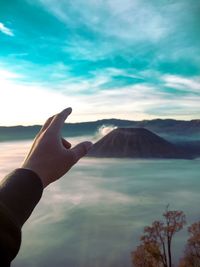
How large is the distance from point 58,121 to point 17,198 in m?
0.93

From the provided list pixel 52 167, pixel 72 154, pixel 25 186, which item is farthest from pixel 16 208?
pixel 72 154

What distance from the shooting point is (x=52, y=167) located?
9.37ft

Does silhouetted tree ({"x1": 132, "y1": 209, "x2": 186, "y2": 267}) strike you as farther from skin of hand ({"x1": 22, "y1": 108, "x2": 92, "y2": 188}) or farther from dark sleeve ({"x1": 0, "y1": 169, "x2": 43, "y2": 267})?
dark sleeve ({"x1": 0, "y1": 169, "x2": 43, "y2": 267})

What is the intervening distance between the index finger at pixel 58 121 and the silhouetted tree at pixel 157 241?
5627 cm

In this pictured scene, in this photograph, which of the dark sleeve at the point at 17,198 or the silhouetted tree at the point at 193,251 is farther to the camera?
the silhouetted tree at the point at 193,251

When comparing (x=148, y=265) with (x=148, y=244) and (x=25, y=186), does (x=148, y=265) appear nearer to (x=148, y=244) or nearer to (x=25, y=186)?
(x=148, y=244)

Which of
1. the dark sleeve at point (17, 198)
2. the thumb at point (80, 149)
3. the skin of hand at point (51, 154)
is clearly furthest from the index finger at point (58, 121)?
the dark sleeve at point (17, 198)

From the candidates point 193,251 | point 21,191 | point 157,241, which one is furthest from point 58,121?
point 193,251

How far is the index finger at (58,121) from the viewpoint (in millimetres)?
2947

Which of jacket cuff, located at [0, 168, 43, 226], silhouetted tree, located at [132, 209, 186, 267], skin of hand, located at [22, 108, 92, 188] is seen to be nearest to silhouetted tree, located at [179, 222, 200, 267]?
silhouetted tree, located at [132, 209, 186, 267]

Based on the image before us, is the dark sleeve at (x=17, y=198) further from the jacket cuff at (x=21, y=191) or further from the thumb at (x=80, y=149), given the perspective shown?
the thumb at (x=80, y=149)

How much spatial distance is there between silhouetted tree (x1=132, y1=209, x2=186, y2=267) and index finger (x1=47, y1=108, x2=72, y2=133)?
185 feet

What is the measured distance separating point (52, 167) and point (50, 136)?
0.24m

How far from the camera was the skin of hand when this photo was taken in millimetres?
2726
